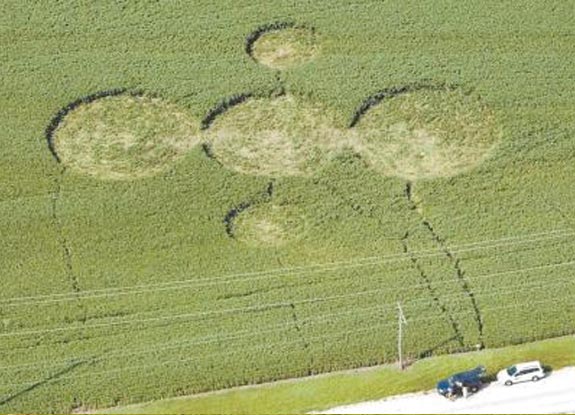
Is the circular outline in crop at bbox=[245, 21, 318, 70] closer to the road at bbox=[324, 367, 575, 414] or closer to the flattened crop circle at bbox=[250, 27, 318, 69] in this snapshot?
the flattened crop circle at bbox=[250, 27, 318, 69]

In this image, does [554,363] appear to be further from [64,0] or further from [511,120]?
[64,0]

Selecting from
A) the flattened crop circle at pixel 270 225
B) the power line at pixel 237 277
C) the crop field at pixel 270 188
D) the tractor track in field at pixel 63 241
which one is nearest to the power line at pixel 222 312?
the crop field at pixel 270 188

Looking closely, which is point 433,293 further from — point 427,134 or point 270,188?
point 427,134

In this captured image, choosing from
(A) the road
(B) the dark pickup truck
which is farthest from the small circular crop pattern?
(A) the road

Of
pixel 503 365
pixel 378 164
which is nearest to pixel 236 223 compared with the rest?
pixel 378 164

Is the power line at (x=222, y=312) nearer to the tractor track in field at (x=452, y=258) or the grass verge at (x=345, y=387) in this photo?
the tractor track in field at (x=452, y=258)

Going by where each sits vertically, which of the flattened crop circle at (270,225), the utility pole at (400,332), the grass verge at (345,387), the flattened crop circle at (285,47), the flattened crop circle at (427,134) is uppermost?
the flattened crop circle at (285,47)

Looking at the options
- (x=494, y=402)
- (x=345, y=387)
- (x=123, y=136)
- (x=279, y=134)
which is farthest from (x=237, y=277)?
(x=494, y=402)
